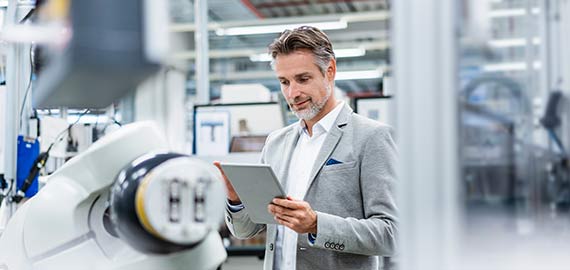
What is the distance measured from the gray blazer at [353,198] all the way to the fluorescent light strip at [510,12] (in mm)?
975

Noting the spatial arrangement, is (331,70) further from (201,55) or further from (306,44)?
(201,55)

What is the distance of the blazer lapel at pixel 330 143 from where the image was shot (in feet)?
5.97

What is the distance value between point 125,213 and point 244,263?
577 centimetres

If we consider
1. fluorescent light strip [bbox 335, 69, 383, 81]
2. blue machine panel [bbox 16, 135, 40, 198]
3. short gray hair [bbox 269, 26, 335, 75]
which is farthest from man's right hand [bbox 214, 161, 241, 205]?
fluorescent light strip [bbox 335, 69, 383, 81]

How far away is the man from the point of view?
1.72m

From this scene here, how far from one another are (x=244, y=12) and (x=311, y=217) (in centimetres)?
848

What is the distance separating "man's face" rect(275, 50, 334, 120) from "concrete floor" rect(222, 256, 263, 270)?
427 centimetres

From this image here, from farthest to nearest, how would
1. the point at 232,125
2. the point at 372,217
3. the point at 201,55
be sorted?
the point at 201,55 < the point at 232,125 < the point at 372,217

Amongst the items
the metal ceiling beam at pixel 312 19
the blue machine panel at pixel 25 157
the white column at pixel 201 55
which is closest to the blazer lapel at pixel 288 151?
the blue machine panel at pixel 25 157

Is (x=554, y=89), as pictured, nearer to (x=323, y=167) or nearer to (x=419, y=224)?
(x=419, y=224)

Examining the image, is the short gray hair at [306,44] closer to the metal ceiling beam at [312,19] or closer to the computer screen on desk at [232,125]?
the computer screen on desk at [232,125]

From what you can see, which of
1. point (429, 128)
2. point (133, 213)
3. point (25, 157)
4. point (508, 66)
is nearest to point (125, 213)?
point (133, 213)

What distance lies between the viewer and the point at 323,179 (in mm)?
1811

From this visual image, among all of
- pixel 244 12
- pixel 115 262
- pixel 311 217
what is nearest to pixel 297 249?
pixel 311 217
